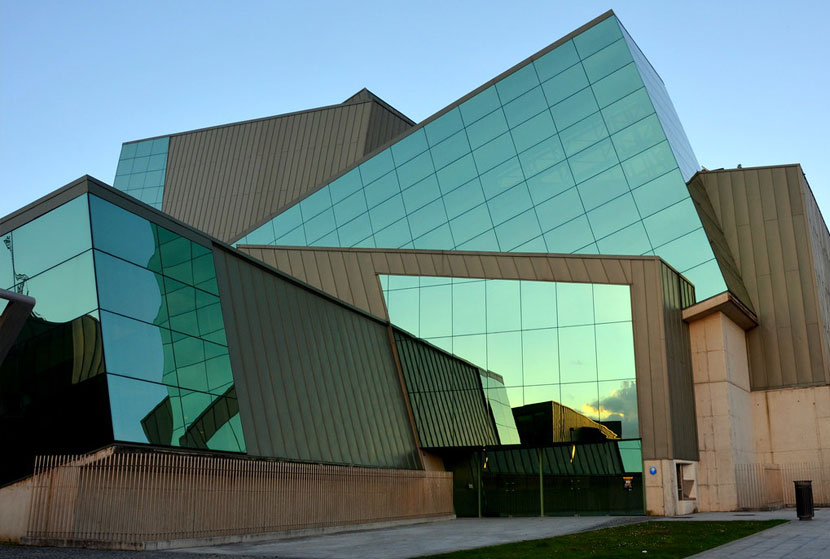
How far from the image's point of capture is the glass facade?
16250mm

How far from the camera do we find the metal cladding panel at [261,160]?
1768 inches

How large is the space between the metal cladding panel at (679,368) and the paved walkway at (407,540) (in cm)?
381

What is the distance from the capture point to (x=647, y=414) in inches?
1027

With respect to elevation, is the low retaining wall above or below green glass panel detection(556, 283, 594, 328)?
below

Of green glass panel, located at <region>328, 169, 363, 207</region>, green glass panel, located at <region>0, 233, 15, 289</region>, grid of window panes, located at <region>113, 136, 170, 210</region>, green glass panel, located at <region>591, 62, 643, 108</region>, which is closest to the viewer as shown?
green glass panel, located at <region>0, 233, 15, 289</region>

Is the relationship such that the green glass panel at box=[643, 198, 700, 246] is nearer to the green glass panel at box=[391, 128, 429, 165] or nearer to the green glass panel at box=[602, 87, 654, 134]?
the green glass panel at box=[602, 87, 654, 134]

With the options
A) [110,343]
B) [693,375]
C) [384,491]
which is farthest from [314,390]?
[693,375]

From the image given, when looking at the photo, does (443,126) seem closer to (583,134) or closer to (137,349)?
(583,134)

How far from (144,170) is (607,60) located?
114ft

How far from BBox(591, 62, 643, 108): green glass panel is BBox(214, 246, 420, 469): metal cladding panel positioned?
49.5 ft

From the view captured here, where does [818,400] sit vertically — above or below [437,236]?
below

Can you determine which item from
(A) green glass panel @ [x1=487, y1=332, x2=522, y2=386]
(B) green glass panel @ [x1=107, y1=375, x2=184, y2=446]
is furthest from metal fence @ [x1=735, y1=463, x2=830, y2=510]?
(B) green glass panel @ [x1=107, y1=375, x2=184, y2=446]

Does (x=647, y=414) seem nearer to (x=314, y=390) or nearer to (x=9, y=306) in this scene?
(x=314, y=390)

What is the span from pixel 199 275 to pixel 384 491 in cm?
918
